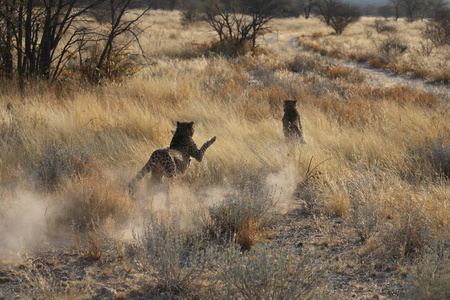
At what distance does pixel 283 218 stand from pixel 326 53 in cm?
1858

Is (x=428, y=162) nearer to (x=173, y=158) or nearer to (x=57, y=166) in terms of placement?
(x=173, y=158)

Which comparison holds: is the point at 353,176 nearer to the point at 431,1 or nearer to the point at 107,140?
the point at 107,140

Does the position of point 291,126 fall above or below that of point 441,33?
below

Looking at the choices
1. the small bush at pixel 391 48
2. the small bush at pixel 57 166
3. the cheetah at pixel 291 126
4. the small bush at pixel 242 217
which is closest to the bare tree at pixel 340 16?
the small bush at pixel 391 48

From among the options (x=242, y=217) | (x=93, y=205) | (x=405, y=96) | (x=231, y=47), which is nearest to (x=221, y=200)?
(x=242, y=217)

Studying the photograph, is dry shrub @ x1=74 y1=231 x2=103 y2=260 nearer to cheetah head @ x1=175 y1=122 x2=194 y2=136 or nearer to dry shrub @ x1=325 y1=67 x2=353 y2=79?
cheetah head @ x1=175 y1=122 x2=194 y2=136

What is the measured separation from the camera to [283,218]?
4.18m

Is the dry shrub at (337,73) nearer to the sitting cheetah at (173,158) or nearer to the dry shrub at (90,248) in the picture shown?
the sitting cheetah at (173,158)

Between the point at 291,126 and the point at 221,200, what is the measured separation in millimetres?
1983

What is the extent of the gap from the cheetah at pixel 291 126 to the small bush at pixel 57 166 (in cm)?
262

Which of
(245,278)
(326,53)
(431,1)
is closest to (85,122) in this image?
(245,278)

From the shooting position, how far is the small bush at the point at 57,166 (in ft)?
14.4

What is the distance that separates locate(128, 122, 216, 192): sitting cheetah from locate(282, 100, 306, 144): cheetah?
1.63 meters

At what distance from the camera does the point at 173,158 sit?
4191mm
